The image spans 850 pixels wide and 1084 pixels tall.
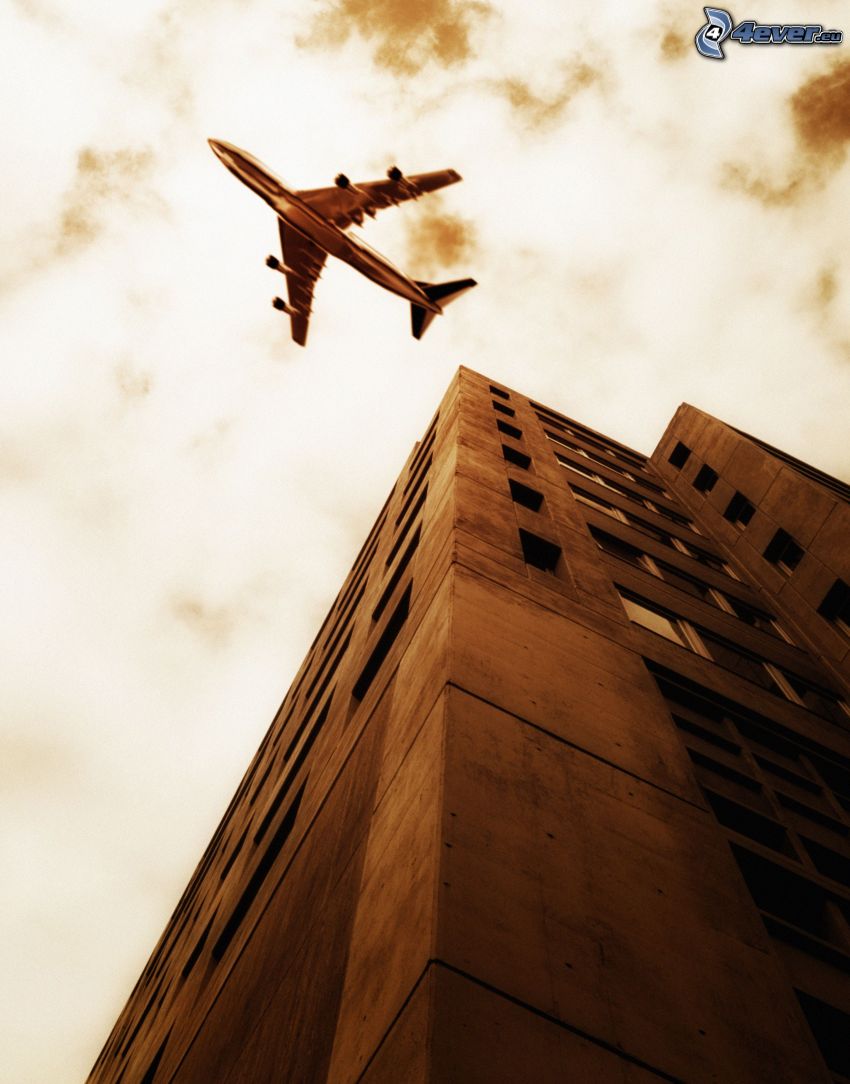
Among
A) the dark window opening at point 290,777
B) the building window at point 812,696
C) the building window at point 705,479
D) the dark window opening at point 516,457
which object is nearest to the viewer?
the building window at point 812,696

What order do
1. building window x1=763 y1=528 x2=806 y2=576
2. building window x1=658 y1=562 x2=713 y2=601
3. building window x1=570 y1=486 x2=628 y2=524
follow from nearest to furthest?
building window x1=658 y1=562 x2=713 y2=601 → building window x1=570 y1=486 x2=628 y2=524 → building window x1=763 y1=528 x2=806 y2=576

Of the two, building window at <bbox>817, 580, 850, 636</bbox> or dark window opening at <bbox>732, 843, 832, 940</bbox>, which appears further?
building window at <bbox>817, 580, 850, 636</bbox>

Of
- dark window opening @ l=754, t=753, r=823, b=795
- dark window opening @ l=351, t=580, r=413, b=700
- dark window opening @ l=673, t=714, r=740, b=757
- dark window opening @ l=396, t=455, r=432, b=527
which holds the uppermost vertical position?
dark window opening @ l=673, t=714, r=740, b=757

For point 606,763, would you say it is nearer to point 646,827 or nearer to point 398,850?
point 646,827

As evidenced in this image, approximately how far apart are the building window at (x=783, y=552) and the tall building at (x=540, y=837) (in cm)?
125

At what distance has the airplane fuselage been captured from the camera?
24891 millimetres

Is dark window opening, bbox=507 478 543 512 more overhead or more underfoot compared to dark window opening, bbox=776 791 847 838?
more overhead

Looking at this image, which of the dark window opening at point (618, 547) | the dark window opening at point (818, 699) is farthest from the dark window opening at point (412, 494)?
the dark window opening at point (818, 699)

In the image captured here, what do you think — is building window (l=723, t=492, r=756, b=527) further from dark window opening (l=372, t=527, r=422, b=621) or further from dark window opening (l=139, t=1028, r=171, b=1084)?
dark window opening (l=139, t=1028, r=171, b=1084)

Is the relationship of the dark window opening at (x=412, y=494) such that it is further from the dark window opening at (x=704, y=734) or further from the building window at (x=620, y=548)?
the dark window opening at (x=704, y=734)

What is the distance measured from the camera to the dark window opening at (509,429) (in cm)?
1903

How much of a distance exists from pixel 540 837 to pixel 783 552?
1495cm

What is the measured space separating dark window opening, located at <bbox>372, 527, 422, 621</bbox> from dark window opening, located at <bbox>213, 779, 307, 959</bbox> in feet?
10.9

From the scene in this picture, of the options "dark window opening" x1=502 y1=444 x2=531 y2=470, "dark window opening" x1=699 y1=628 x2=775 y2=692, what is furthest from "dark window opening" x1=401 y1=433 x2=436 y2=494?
"dark window opening" x1=699 y1=628 x2=775 y2=692
